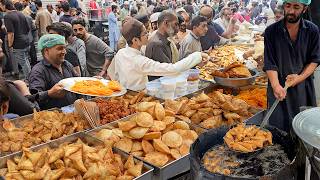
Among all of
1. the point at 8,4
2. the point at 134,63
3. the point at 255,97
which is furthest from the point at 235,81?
the point at 8,4

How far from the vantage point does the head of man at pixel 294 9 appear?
8.66 feet

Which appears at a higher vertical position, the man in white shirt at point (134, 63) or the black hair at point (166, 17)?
the black hair at point (166, 17)

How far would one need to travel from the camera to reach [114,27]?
9211 millimetres

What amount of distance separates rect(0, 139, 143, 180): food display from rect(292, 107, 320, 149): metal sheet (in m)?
0.81

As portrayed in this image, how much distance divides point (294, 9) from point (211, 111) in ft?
3.65

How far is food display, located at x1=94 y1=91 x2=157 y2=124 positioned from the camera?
2.41 metres

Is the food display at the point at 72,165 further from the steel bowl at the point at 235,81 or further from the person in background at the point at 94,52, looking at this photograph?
the person in background at the point at 94,52

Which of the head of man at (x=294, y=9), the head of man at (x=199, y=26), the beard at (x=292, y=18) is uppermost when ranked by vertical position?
the head of man at (x=294, y=9)

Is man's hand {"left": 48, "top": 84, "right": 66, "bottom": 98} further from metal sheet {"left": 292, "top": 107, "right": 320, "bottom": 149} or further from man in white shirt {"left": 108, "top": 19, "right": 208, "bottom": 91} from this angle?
metal sheet {"left": 292, "top": 107, "right": 320, "bottom": 149}

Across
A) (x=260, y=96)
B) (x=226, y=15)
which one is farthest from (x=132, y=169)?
(x=226, y=15)

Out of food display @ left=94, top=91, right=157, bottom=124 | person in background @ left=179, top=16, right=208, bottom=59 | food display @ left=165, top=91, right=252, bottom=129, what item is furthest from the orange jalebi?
person in background @ left=179, top=16, right=208, bottom=59

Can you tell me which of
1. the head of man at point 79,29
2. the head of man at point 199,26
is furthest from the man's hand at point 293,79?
the head of man at point 79,29

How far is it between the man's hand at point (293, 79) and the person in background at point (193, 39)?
2154mm

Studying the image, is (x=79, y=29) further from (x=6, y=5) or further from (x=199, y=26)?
(x=6, y=5)
